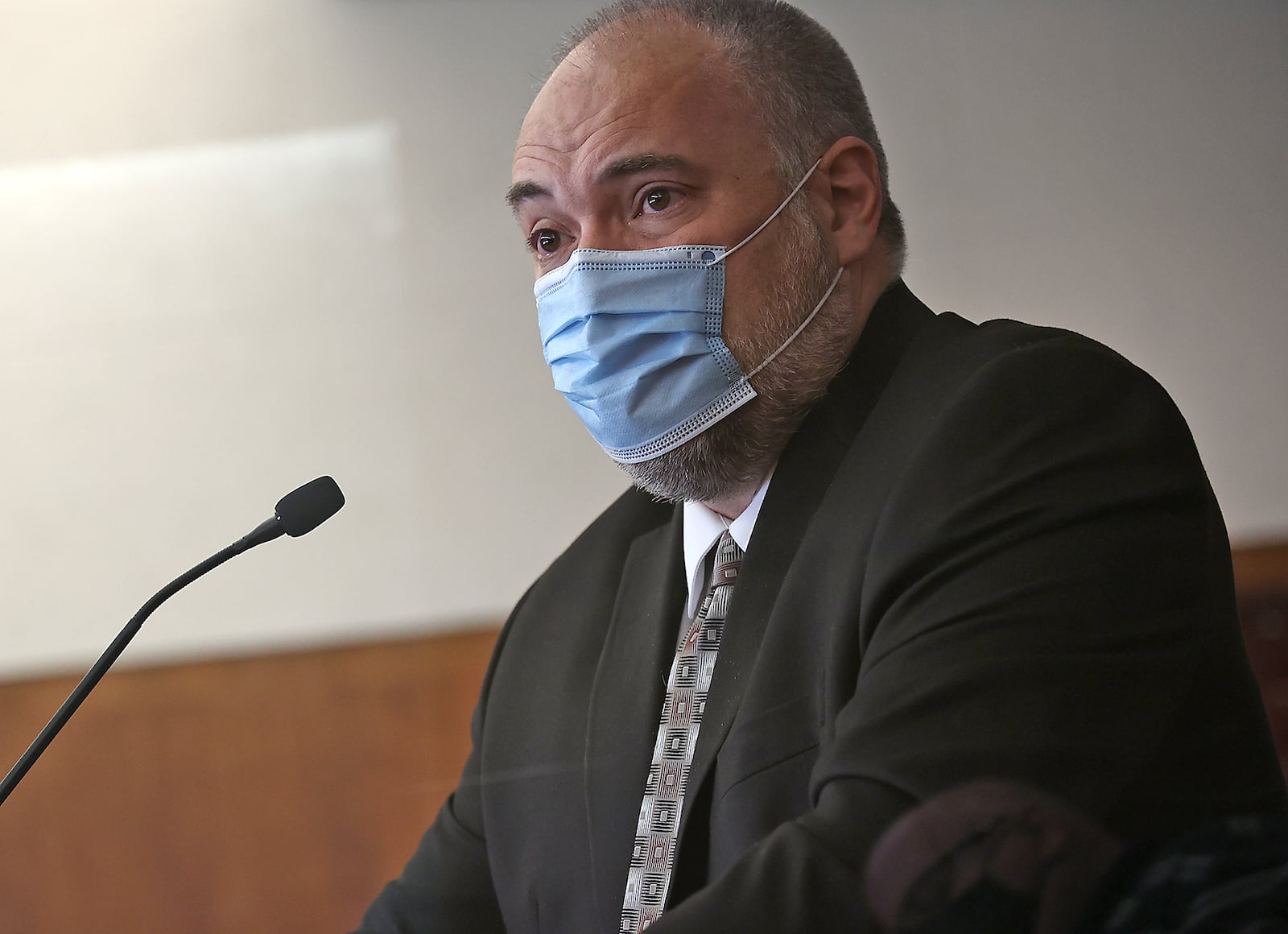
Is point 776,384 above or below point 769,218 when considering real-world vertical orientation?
below

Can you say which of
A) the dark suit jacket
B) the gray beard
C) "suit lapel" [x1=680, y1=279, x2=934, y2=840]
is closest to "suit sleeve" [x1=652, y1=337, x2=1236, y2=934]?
the dark suit jacket

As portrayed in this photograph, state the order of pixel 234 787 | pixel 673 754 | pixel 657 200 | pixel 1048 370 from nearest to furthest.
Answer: pixel 1048 370 < pixel 673 754 < pixel 657 200 < pixel 234 787

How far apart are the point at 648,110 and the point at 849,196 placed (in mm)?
221

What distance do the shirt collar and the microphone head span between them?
0.33 meters

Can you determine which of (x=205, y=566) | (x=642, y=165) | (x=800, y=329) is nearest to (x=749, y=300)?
(x=800, y=329)

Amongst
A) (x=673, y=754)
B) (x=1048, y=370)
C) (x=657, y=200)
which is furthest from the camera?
(x=657, y=200)

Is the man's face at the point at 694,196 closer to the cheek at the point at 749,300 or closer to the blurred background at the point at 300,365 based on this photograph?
the cheek at the point at 749,300

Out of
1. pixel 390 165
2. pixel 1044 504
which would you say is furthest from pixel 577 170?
pixel 1044 504

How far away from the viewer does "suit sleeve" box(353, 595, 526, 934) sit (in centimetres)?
115

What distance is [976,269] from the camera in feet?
3.86

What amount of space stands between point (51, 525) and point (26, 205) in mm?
347

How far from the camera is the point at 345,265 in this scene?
130cm

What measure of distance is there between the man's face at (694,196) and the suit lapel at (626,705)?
0.10 metres

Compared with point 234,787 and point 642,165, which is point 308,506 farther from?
point 642,165
